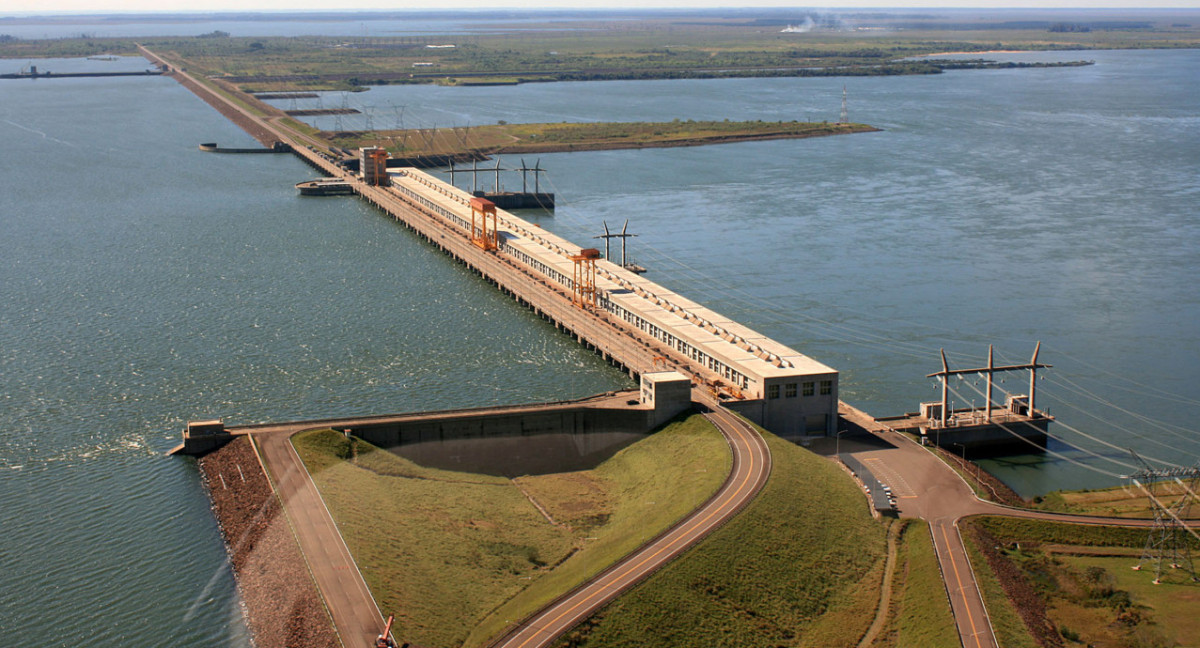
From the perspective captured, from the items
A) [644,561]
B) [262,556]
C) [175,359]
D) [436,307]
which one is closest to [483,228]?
[436,307]

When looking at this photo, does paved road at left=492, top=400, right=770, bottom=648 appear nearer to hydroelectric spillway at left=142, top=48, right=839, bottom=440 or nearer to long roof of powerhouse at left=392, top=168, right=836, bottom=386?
hydroelectric spillway at left=142, top=48, right=839, bottom=440

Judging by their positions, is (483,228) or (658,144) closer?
(483,228)

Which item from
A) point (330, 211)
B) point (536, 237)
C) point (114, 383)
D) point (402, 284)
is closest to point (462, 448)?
point (114, 383)

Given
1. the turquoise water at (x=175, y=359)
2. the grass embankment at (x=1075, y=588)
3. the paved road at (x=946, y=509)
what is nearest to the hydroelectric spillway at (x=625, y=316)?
the turquoise water at (x=175, y=359)

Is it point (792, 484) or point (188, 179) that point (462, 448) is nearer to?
point (792, 484)

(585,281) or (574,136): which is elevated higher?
(574,136)

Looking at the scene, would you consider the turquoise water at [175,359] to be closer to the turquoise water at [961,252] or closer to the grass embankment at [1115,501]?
the turquoise water at [961,252]

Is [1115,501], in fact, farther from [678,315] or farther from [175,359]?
[175,359]
